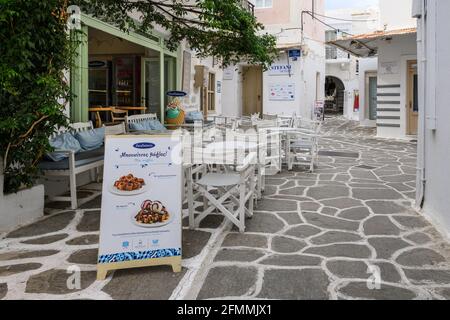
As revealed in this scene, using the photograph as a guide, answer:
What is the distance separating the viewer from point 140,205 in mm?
3365

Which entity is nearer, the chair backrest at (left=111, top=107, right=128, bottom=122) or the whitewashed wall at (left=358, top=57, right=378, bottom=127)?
Answer: the chair backrest at (left=111, top=107, right=128, bottom=122)

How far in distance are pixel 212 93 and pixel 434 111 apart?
9749 millimetres

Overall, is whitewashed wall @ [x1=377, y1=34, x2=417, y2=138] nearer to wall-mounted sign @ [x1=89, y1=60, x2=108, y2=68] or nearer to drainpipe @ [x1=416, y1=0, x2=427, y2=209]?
wall-mounted sign @ [x1=89, y1=60, x2=108, y2=68]

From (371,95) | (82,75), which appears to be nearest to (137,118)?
(82,75)

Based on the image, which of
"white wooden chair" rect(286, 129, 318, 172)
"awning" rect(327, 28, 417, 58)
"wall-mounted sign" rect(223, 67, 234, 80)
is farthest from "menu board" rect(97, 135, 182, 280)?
"wall-mounted sign" rect(223, 67, 234, 80)

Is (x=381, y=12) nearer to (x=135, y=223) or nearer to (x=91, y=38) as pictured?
(x=91, y=38)

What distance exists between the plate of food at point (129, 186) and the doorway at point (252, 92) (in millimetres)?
16658

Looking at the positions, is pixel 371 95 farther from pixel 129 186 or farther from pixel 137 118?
pixel 129 186

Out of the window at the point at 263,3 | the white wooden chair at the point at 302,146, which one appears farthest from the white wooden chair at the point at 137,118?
the window at the point at 263,3

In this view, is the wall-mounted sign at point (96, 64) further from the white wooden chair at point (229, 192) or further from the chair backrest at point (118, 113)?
the white wooden chair at point (229, 192)

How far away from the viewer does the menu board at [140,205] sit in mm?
3301

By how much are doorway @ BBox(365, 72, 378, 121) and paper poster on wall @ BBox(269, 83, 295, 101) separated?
3.63 m

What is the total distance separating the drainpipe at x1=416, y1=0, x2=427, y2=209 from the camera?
16.6 ft
